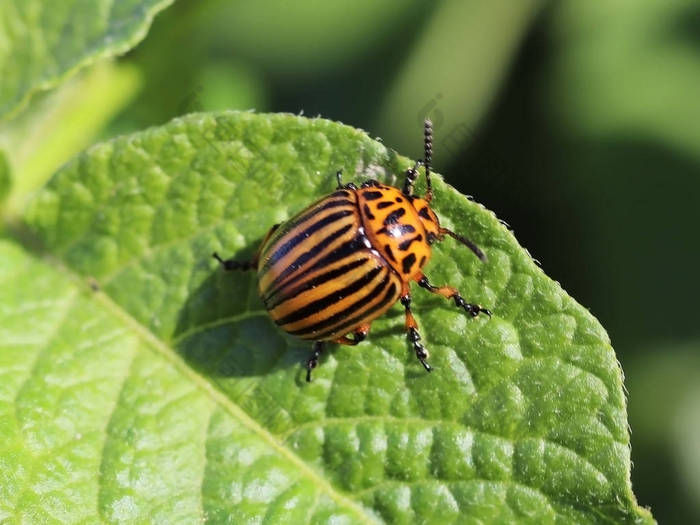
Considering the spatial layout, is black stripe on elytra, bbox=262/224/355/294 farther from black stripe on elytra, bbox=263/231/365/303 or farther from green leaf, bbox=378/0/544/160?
green leaf, bbox=378/0/544/160

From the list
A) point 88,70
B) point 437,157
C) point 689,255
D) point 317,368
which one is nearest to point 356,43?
point 437,157

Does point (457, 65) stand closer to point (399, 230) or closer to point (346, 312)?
point (399, 230)

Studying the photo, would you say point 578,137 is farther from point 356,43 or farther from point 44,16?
point 44,16

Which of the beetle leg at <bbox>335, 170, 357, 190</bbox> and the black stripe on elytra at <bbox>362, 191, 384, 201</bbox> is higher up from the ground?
the black stripe on elytra at <bbox>362, 191, 384, 201</bbox>

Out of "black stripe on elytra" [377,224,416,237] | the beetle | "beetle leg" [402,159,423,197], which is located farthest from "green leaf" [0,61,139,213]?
"beetle leg" [402,159,423,197]

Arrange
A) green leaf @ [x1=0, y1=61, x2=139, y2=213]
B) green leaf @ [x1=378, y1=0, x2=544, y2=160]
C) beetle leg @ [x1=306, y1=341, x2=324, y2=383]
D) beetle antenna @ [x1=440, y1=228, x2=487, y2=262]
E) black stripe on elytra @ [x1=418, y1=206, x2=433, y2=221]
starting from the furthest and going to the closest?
1. green leaf @ [x1=378, y1=0, x2=544, y2=160]
2. green leaf @ [x1=0, y1=61, x2=139, y2=213]
3. black stripe on elytra @ [x1=418, y1=206, x2=433, y2=221]
4. beetle leg @ [x1=306, y1=341, x2=324, y2=383]
5. beetle antenna @ [x1=440, y1=228, x2=487, y2=262]

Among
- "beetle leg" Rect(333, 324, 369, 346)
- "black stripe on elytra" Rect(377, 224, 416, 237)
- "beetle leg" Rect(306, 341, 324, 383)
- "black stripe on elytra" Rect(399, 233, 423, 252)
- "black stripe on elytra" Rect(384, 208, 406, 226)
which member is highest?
"black stripe on elytra" Rect(384, 208, 406, 226)

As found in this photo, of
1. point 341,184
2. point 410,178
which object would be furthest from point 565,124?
point 341,184
